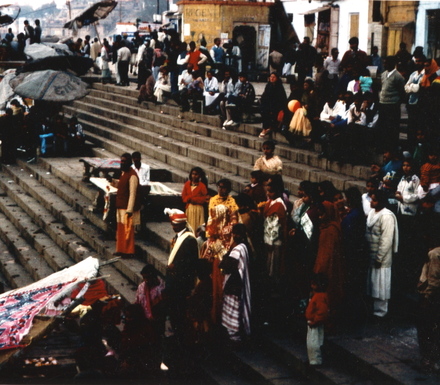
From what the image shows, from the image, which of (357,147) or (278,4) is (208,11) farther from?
(357,147)

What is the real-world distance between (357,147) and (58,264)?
518cm

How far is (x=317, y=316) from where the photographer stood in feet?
25.6

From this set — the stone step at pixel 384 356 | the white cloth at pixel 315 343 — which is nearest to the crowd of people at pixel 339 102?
the stone step at pixel 384 356

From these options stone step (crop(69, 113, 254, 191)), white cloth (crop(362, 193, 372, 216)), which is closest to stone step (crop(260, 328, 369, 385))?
white cloth (crop(362, 193, 372, 216))

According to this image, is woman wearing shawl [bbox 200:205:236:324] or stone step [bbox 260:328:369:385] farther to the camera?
woman wearing shawl [bbox 200:205:236:324]

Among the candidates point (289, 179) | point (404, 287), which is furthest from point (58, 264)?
point (404, 287)

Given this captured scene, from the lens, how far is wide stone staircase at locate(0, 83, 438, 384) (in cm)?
802

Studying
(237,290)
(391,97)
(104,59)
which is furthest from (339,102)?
(104,59)

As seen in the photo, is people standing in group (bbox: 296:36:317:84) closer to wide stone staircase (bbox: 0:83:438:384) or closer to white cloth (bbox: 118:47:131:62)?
wide stone staircase (bbox: 0:83:438:384)

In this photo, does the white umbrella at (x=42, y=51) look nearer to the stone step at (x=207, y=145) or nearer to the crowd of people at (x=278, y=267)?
the stone step at (x=207, y=145)

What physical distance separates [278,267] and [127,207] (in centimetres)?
325

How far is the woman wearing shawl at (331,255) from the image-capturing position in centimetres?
846

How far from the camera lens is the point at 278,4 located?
30.5 meters

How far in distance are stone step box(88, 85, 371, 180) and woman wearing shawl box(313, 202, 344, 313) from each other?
11.8 ft
